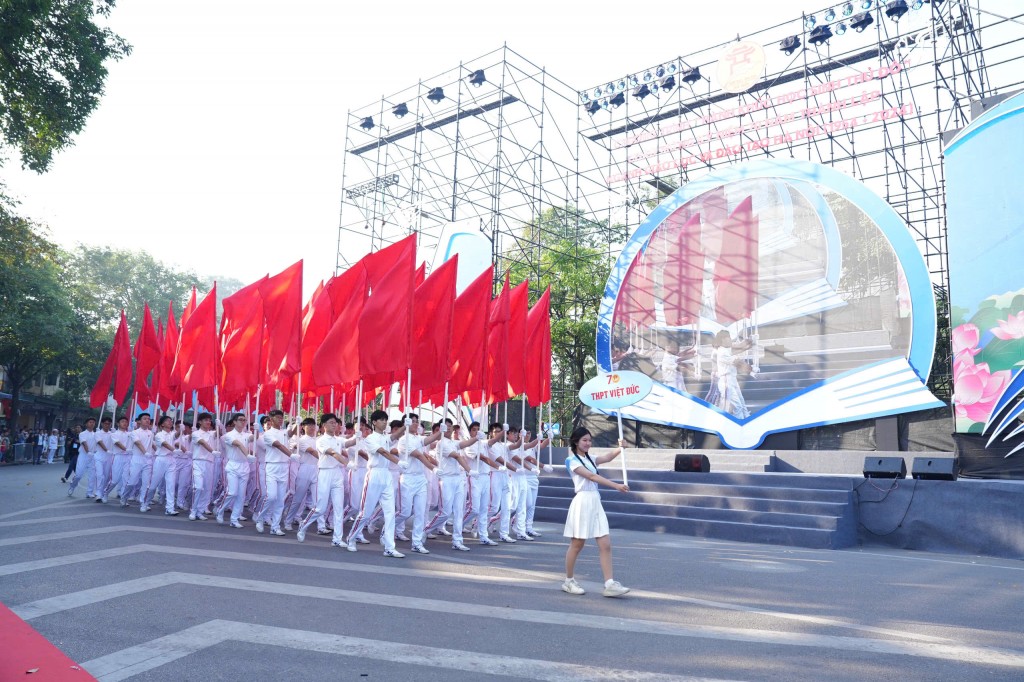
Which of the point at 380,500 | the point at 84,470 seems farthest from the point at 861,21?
the point at 84,470

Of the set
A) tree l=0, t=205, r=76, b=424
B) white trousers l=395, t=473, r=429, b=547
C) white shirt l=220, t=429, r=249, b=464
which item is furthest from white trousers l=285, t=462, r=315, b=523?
tree l=0, t=205, r=76, b=424

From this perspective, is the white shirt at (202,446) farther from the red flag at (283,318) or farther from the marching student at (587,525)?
the marching student at (587,525)

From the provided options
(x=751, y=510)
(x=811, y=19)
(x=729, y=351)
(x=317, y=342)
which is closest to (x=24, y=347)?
(x=317, y=342)

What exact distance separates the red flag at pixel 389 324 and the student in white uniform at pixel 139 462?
6009 millimetres

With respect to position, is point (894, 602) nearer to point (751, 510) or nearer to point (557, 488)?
point (751, 510)

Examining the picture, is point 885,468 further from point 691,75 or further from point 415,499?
point 691,75

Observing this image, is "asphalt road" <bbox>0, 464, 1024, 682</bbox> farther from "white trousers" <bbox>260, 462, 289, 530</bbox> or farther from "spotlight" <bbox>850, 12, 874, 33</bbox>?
"spotlight" <bbox>850, 12, 874, 33</bbox>

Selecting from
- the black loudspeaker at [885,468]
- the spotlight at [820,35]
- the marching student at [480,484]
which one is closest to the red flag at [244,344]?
the marching student at [480,484]

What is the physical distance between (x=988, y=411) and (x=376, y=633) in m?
11.3

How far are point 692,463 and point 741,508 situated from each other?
75.2 inches

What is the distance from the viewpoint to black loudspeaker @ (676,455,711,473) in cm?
1312

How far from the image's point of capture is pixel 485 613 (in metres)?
5.19

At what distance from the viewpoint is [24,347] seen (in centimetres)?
2747

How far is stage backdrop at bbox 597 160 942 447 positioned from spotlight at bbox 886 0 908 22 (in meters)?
5.24
